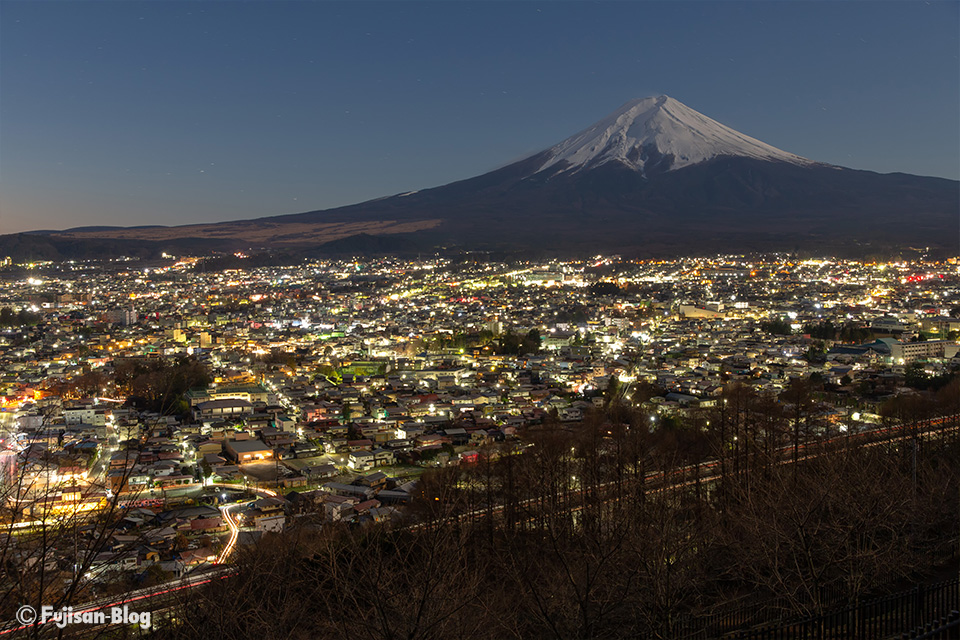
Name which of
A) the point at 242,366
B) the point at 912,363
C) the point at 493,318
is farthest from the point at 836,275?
the point at 242,366

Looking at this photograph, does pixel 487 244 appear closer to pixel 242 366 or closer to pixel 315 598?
pixel 242 366

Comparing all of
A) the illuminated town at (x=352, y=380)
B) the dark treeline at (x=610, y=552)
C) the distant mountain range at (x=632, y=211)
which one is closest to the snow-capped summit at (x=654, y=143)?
the distant mountain range at (x=632, y=211)

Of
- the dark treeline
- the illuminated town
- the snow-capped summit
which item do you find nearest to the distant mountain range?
the snow-capped summit

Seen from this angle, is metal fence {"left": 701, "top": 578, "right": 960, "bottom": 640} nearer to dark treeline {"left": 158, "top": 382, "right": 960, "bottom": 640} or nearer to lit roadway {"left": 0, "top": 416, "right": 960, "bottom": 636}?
dark treeline {"left": 158, "top": 382, "right": 960, "bottom": 640}

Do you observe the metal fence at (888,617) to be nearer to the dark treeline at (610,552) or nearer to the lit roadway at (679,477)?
the dark treeline at (610,552)

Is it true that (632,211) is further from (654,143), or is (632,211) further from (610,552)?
(610,552)

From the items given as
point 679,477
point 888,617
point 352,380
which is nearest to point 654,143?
point 352,380
